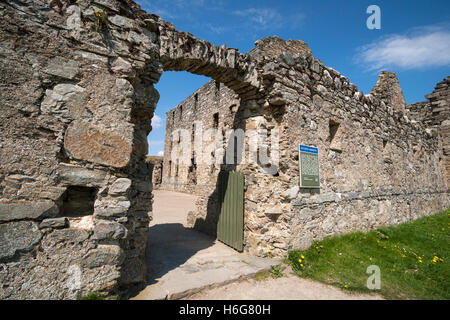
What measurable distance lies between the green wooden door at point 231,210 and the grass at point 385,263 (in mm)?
1086

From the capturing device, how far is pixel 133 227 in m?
2.79

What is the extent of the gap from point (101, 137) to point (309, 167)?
3611 millimetres

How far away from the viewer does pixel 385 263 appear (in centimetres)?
401

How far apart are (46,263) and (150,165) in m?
1.55

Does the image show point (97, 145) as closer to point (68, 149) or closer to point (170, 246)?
point (68, 149)

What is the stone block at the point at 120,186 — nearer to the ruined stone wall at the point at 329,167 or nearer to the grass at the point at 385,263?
the ruined stone wall at the point at 329,167

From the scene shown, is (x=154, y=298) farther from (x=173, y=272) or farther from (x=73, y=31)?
(x=73, y=31)

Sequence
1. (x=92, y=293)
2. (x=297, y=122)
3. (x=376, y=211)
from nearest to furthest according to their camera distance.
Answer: (x=92, y=293) < (x=297, y=122) < (x=376, y=211)

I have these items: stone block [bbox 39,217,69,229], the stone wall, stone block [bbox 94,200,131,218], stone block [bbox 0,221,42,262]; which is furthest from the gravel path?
the stone wall

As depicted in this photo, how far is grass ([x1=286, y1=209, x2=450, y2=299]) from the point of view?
327 centimetres

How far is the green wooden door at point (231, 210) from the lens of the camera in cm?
445

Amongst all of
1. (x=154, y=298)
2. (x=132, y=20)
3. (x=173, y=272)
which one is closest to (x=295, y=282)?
(x=173, y=272)

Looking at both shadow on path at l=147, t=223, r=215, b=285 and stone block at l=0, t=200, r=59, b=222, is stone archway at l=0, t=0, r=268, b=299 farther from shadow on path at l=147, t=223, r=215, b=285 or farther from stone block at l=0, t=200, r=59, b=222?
shadow on path at l=147, t=223, r=215, b=285

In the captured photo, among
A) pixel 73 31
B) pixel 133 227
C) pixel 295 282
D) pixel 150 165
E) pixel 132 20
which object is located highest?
pixel 132 20
